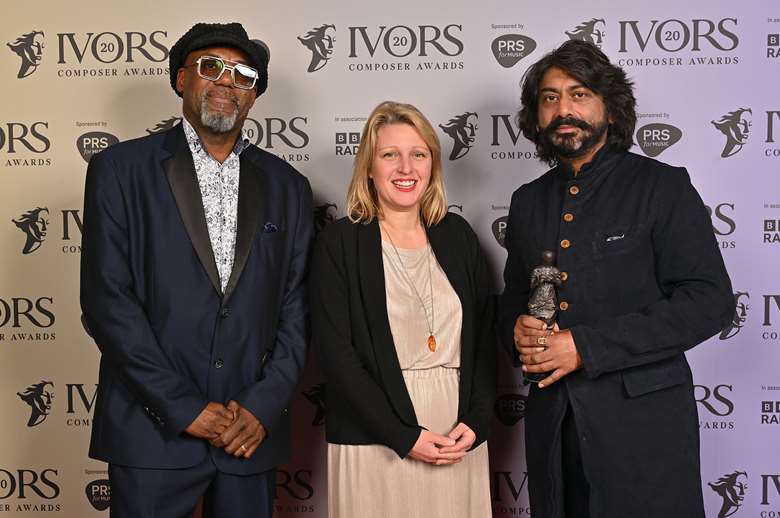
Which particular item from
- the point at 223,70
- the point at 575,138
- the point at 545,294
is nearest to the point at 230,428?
the point at 545,294

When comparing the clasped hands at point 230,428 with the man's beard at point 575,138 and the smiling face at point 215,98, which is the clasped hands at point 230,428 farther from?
the man's beard at point 575,138

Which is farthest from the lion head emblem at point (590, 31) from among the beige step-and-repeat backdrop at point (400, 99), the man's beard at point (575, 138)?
the man's beard at point (575, 138)

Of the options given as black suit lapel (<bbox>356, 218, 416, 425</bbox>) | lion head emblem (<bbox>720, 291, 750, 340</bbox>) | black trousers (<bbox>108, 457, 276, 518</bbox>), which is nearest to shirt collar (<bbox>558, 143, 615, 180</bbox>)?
black suit lapel (<bbox>356, 218, 416, 425</bbox>)

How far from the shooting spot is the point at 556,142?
7.16 ft

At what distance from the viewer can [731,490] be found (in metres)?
3.05

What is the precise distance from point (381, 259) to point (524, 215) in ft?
1.52

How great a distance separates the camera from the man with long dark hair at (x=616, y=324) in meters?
2.01

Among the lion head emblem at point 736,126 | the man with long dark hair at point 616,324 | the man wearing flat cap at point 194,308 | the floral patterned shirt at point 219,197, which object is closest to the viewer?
the man with long dark hair at point 616,324

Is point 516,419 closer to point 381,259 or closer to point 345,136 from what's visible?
point 381,259

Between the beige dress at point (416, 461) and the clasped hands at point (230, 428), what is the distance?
265 mm

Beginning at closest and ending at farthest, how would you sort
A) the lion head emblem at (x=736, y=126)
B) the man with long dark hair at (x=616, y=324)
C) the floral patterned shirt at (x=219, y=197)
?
the man with long dark hair at (x=616, y=324), the floral patterned shirt at (x=219, y=197), the lion head emblem at (x=736, y=126)

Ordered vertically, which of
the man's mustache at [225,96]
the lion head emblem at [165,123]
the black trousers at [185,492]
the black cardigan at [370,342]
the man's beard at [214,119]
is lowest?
the black trousers at [185,492]

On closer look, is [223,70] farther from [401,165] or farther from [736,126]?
[736,126]

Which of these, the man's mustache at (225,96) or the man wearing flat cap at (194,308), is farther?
the man's mustache at (225,96)
